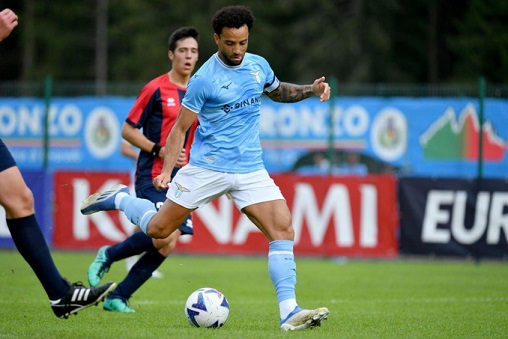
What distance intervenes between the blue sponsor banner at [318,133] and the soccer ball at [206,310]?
12.9 m

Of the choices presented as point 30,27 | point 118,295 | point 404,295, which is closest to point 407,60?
point 30,27

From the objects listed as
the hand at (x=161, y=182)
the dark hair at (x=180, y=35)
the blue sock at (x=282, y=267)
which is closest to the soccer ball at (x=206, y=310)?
the blue sock at (x=282, y=267)

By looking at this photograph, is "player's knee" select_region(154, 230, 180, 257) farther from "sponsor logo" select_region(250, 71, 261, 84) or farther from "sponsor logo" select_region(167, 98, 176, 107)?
"sponsor logo" select_region(250, 71, 261, 84)

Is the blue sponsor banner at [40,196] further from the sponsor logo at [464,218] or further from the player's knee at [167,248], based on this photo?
the player's knee at [167,248]

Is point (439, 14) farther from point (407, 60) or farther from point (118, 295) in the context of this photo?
point (118, 295)

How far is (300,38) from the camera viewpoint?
3803 cm

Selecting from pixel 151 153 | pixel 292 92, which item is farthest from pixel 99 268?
pixel 292 92

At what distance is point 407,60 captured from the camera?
130 feet

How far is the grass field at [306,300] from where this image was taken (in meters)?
7.38

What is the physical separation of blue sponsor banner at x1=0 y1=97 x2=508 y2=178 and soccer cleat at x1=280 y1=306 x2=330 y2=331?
43.3 ft

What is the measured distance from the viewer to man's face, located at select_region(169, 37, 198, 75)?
9453mm

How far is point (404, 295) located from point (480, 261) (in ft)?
18.5

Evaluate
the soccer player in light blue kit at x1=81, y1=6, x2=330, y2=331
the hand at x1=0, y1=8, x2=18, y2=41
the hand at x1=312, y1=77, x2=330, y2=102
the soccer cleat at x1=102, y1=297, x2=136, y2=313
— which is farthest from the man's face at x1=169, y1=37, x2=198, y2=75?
the hand at x1=0, y1=8, x2=18, y2=41

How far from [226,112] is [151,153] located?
1.90 metres
